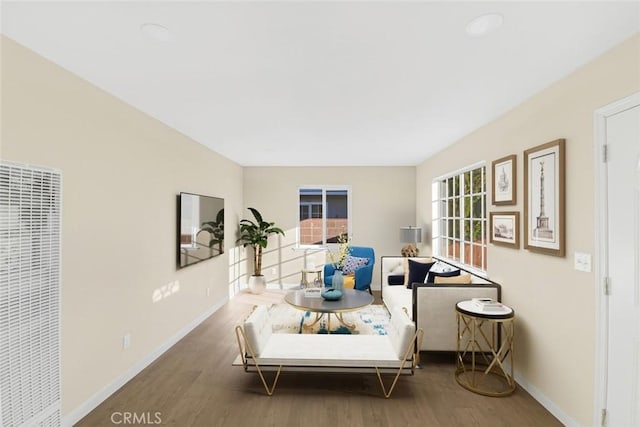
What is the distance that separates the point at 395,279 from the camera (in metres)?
5.22

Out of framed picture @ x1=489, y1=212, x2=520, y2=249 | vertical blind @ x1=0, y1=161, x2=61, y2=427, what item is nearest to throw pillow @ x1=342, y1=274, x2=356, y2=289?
framed picture @ x1=489, y1=212, x2=520, y2=249

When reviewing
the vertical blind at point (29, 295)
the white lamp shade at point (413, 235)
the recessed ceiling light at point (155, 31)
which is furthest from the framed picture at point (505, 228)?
the vertical blind at point (29, 295)

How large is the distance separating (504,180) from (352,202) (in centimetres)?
378

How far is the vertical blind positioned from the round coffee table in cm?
221

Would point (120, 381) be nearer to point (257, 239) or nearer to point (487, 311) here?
point (487, 311)

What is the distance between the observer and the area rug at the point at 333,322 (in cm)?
434

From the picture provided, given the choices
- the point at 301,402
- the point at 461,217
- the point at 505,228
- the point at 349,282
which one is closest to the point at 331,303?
the point at 301,402

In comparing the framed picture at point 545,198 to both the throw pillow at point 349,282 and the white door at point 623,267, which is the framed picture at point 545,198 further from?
the throw pillow at point 349,282

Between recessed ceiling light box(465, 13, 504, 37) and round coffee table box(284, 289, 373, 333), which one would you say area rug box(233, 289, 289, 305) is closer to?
round coffee table box(284, 289, 373, 333)

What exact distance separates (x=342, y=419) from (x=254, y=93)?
8.56 ft

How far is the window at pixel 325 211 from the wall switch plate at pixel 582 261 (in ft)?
15.6

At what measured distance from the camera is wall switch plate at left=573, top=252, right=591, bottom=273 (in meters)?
2.25

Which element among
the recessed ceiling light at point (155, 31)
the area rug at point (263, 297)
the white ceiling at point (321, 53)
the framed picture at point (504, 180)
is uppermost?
the white ceiling at point (321, 53)

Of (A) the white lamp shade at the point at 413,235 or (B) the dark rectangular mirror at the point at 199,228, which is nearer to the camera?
(B) the dark rectangular mirror at the point at 199,228
